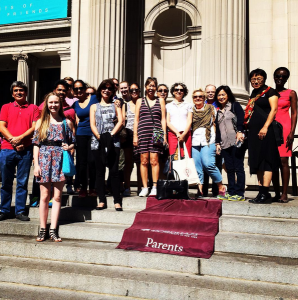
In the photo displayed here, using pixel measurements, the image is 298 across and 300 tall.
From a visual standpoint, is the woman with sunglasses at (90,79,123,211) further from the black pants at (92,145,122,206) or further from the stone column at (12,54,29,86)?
the stone column at (12,54,29,86)

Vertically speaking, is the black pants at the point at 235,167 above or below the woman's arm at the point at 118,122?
below

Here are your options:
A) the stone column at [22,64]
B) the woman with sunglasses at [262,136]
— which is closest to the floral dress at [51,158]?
the woman with sunglasses at [262,136]

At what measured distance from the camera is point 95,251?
4.32 meters

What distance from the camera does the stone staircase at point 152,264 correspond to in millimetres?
3623

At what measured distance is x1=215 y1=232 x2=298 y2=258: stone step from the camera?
160 inches

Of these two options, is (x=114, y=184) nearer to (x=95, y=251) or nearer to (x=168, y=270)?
(x=95, y=251)

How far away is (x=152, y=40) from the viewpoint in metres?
14.0

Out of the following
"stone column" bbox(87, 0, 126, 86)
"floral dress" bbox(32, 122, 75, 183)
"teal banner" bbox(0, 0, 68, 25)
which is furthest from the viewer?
"teal banner" bbox(0, 0, 68, 25)

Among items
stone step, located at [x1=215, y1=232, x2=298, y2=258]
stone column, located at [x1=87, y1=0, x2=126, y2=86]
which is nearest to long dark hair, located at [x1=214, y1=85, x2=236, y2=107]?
stone step, located at [x1=215, y1=232, x2=298, y2=258]

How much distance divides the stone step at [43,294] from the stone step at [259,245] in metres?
1.33

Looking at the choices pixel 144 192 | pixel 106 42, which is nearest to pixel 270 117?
pixel 144 192

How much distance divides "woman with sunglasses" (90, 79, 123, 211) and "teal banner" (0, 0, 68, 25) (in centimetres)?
1257

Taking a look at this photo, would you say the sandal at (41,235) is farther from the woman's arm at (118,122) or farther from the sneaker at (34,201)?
the woman's arm at (118,122)

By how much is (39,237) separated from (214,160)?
3.07 m
